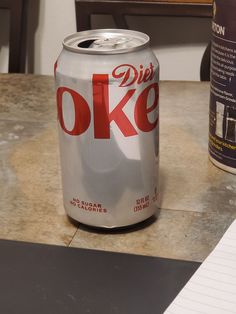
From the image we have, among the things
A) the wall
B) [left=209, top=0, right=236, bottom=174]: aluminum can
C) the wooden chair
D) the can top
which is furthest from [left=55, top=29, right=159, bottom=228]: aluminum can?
the wall

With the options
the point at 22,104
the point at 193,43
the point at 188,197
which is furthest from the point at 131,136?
the point at 193,43

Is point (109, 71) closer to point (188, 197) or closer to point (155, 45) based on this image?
point (188, 197)

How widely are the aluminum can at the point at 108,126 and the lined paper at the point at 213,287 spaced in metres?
0.09

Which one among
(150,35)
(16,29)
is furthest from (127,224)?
(150,35)

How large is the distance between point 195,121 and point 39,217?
33 centimetres

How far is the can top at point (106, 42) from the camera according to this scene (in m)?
0.56

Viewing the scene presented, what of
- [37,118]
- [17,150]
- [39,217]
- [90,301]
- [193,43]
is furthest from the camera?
[193,43]

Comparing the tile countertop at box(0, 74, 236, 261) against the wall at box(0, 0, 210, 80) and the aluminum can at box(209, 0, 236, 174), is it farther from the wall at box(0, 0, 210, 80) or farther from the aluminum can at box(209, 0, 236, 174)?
the wall at box(0, 0, 210, 80)

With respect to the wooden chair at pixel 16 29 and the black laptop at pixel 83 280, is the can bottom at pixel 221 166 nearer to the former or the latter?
the black laptop at pixel 83 280

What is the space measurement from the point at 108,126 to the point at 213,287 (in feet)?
0.58

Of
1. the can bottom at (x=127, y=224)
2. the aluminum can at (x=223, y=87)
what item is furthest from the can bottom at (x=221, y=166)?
the can bottom at (x=127, y=224)

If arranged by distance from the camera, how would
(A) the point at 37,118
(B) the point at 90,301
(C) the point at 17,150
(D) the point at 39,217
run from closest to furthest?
1. (B) the point at 90,301
2. (D) the point at 39,217
3. (C) the point at 17,150
4. (A) the point at 37,118

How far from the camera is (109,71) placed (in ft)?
1.83

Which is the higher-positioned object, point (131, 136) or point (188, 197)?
point (131, 136)
